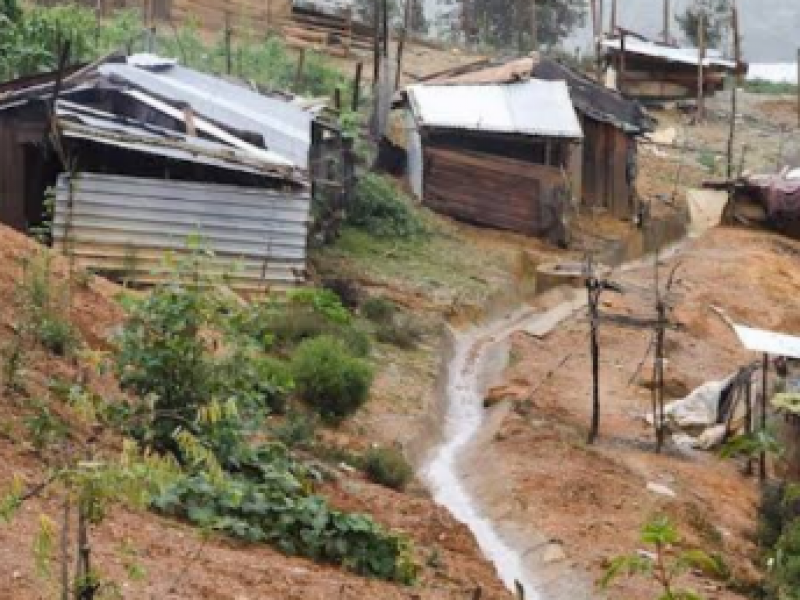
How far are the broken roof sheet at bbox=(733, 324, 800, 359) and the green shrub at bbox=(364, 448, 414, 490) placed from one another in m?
3.61

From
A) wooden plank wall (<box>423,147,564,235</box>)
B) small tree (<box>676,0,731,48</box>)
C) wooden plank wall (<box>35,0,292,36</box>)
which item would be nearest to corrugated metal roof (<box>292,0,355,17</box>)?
wooden plank wall (<box>35,0,292,36</box>)

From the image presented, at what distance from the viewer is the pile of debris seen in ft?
59.6

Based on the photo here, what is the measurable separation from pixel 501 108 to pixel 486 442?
1374cm

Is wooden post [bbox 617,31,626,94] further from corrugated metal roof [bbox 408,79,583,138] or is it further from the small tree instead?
the small tree

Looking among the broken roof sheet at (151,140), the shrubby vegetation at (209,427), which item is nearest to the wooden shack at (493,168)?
the broken roof sheet at (151,140)

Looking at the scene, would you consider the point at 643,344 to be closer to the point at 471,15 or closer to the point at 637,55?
the point at 637,55

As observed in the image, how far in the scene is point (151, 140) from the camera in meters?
18.2

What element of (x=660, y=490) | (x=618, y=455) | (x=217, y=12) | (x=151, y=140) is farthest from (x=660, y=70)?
(x=660, y=490)

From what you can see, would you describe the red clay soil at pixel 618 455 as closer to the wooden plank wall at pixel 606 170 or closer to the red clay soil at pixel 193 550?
the red clay soil at pixel 193 550

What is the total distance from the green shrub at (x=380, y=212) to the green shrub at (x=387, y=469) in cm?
1117

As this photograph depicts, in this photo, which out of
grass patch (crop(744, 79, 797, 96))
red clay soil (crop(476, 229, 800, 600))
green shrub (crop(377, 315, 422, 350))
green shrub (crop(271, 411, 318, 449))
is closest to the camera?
red clay soil (crop(476, 229, 800, 600))

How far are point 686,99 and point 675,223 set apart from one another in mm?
13011

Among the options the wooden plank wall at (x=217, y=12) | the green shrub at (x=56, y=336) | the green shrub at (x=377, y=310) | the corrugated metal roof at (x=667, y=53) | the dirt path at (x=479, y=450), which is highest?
the wooden plank wall at (x=217, y=12)

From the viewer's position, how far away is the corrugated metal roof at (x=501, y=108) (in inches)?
1141
